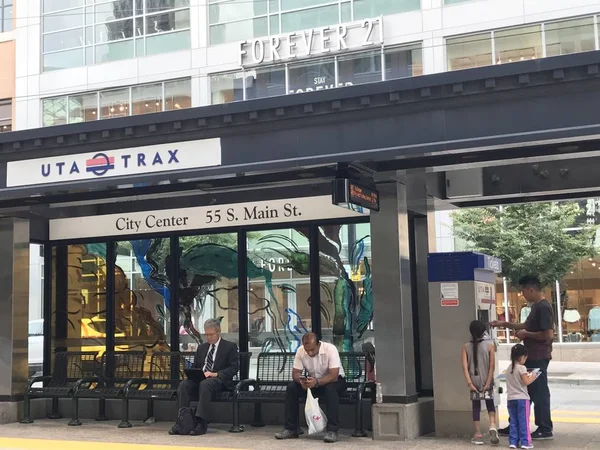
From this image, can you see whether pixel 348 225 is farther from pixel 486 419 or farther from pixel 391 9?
pixel 391 9

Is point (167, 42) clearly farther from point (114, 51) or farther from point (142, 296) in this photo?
point (142, 296)

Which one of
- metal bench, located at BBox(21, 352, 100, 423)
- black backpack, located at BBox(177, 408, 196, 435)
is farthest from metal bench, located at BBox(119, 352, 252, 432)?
metal bench, located at BBox(21, 352, 100, 423)

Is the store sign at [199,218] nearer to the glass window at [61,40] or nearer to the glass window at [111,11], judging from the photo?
the glass window at [111,11]

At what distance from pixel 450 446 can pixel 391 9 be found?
20742 millimetres

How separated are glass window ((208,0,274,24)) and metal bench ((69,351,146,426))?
1895 centimetres

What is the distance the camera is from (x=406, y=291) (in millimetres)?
10086

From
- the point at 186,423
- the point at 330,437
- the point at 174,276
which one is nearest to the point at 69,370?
the point at 174,276

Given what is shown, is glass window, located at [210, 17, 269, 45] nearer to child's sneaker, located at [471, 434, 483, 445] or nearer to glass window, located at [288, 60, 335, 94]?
glass window, located at [288, 60, 335, 94]

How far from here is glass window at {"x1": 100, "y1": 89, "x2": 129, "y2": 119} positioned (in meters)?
31.3

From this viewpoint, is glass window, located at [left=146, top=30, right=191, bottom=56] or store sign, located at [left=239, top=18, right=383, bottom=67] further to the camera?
glass window, located at [left=146, top=30, right=191, bottom=56]

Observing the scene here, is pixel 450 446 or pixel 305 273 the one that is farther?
pixel 305 273

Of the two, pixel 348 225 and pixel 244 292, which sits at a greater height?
pixel 348 225

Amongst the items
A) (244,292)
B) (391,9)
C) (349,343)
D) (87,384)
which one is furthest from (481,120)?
(391,9)

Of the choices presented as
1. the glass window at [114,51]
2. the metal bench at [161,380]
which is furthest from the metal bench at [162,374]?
the glass window at [114,51]
